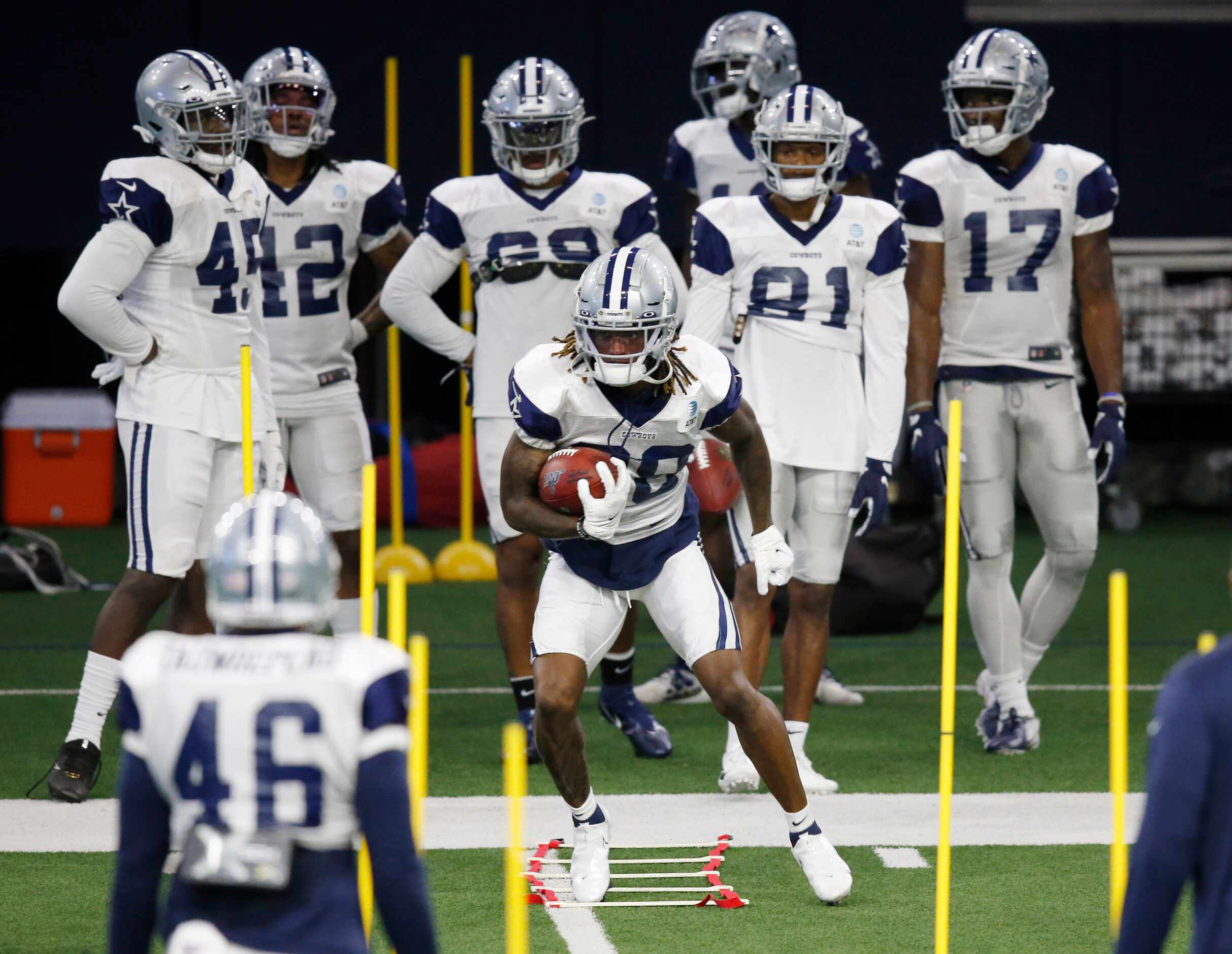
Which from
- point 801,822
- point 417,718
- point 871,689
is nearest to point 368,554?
point 417,718

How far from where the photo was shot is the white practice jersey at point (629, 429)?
388 cm

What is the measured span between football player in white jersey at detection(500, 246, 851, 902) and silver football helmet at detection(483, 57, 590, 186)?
1282 millimetres

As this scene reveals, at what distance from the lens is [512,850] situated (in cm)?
245

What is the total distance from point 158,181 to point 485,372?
42.7 inches

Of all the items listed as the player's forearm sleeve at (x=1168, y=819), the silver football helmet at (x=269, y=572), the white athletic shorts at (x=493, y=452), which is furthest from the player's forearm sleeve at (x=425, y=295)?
the player's forearm sleeve at (x=1168, y=819)

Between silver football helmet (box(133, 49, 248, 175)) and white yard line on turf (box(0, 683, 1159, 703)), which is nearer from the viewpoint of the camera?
silver football helmet (box(133, 49, 248, 175))

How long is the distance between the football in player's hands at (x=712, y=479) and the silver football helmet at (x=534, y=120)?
91 centimetres

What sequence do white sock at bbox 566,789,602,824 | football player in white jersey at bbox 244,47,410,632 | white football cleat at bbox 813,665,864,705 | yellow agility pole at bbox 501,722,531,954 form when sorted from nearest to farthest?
1. yellow agility pole at bbox 501,722,531,954
2. white sock at bbox 566,789,602,824
3. football player in white jersey at bbox 244,47,410,632
4. white football cleat at bbox 813,665,864,705

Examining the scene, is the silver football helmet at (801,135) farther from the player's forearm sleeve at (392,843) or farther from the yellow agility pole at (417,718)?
the player's forearm sleeve at (392,843)

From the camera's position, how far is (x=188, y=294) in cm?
471

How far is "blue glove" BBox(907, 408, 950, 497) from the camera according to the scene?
5.15 meters

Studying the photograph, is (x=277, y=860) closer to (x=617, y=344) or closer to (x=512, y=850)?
(x=512, y=850)

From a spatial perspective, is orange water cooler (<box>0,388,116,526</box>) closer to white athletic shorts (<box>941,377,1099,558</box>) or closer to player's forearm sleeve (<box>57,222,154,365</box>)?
player's forearm sleeve (<box>57,222,154,365</box>)

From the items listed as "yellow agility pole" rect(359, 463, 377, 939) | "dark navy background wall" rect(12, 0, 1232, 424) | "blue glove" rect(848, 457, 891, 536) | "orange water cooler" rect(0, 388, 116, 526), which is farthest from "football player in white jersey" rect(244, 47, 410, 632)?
"orange water cooler" rect(0, 388, 116, 526)
